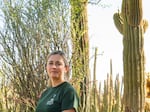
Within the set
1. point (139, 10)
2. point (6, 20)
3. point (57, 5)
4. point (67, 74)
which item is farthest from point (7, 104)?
point (67, 74)

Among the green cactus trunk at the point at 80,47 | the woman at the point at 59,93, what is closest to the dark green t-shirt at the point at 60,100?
the woman at the point at 59,93

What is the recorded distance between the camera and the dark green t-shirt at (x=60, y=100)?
8.20 ft

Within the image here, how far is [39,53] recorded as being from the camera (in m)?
6.78

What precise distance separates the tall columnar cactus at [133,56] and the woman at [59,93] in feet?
13.2

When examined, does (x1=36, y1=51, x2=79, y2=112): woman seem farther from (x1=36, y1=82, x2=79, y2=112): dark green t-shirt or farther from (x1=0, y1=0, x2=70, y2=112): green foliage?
(x1=0, y1=0, x2=70, y2=112): green foliage

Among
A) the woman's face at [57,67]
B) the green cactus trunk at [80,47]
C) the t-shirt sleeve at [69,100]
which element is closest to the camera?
the t-shirt sleeve at [69,100]

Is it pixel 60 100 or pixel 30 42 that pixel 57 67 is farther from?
pixel 30 42

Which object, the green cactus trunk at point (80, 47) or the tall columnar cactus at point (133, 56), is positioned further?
the green cactus trunk at point (80, 47)

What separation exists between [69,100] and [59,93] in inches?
4.7

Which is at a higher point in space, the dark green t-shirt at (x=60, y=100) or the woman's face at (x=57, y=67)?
the woman's face at (x=57, y=67)

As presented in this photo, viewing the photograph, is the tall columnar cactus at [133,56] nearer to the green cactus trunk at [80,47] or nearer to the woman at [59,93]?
the green cactus trunk at [80,47]

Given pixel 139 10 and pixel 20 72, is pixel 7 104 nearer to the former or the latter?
pixel 20 72

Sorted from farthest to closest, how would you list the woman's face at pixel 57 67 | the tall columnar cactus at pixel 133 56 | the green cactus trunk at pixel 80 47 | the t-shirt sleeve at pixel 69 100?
the green cactus trunk at pixel 80 47
the tall columnar cactus at pixel 133 56
the woman's face at pixel 57 67
the t-shirt sleeve at pixel 69 100

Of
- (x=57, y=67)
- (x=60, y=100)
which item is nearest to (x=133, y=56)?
(x=57, y=67)
